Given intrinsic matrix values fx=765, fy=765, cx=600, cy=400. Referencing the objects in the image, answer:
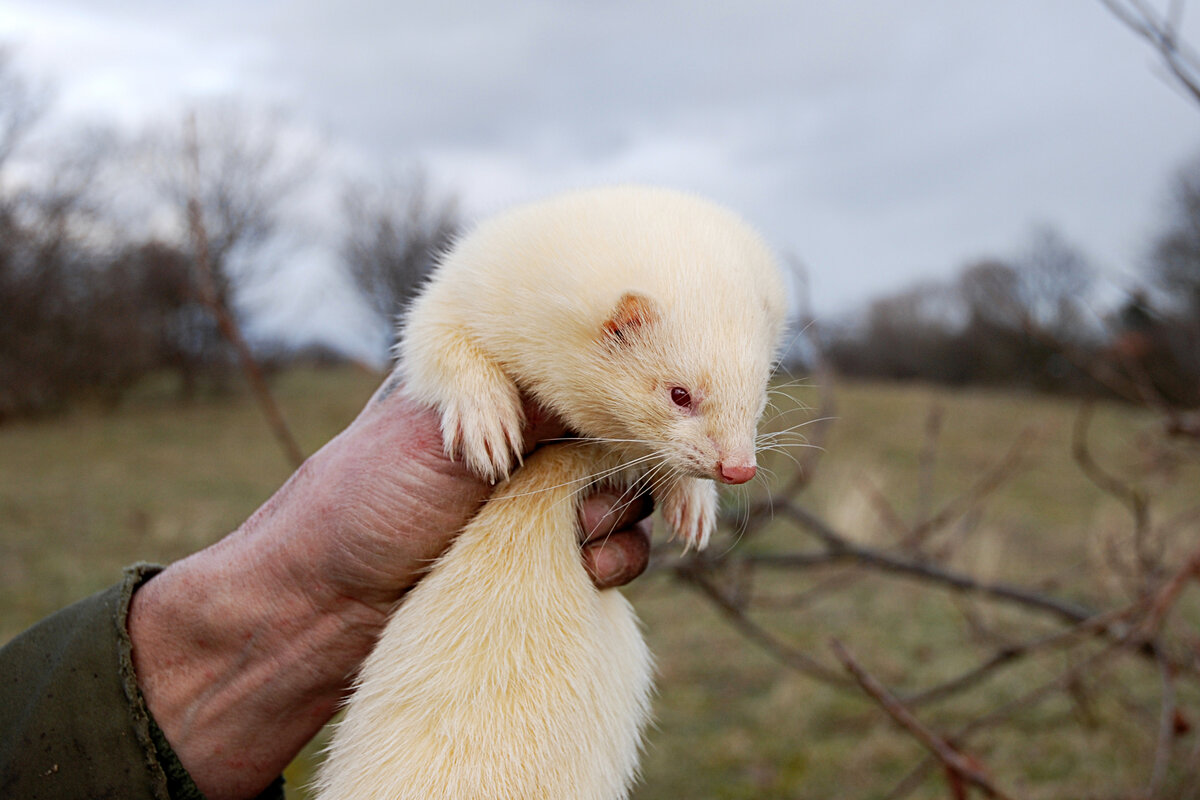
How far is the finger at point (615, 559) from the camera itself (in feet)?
5.59

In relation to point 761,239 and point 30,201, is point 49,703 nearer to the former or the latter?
point 761,239

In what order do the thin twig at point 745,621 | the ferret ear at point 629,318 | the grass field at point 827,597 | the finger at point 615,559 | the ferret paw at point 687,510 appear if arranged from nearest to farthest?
the ferret ear at point 629,318 < the finger at point 615,559 < the ferret paw at point 687,510 < the thin twig at point 745,621 < the grass field at point 827,597

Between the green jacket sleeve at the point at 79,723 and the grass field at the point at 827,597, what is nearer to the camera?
the green jacket sleeve at the point at 79,723

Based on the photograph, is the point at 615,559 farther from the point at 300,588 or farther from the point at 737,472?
the point at 300,588

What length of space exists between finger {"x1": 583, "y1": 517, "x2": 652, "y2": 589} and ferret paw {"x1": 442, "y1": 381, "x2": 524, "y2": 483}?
28 cm

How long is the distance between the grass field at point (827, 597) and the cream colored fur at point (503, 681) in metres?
0.98

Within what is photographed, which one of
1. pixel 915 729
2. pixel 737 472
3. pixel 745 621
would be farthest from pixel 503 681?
pixel 745 621

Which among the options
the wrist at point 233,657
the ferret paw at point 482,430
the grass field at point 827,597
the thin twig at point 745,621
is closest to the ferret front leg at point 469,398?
the ferret paw at point 482,430

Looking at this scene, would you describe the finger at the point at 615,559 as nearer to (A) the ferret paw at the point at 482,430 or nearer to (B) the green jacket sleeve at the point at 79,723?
(A) the ferret paw at the point at 482,430

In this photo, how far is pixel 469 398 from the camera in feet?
5.27

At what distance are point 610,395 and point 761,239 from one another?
65 cm

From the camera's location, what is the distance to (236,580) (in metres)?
1.71

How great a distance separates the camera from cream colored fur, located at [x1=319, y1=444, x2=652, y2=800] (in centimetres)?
146

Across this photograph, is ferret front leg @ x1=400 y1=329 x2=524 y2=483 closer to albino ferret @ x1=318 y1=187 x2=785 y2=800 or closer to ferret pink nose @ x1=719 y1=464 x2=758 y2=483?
albino ferret @ x1=318 y1=187 x2=785 y2=800
